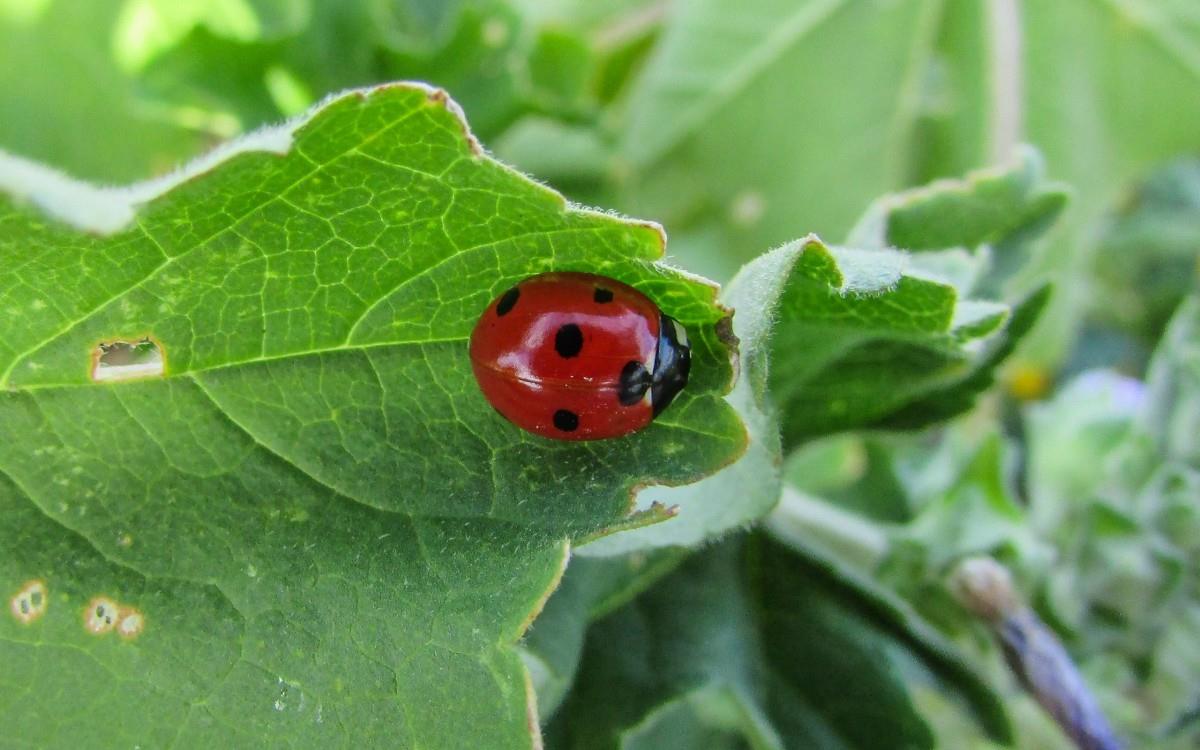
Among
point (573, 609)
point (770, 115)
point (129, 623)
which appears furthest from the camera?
point (770, 115)

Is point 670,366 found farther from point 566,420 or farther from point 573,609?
point 573,609

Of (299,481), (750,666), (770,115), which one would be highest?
(299,481)

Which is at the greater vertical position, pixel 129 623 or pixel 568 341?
pixel 568 341

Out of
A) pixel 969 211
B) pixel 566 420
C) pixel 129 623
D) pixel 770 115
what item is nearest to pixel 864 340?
pixel 969 211

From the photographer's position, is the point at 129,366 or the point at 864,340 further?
the point at 864,340

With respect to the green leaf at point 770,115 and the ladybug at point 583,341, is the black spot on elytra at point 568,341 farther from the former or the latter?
the green leaf at point 770,115

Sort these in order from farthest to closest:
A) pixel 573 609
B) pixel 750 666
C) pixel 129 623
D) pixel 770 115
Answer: pixel 770 115, pixel 750 666, pixel 573 609, pixel 129 623

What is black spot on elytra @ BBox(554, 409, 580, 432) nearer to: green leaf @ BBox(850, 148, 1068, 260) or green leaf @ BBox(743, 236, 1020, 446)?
green leaf @ BBox(743, 236, 1020, 446)

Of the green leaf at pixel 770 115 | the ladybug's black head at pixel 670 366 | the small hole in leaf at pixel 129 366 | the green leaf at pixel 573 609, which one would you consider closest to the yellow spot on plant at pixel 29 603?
the small hole in leaf at pixel 129 366
